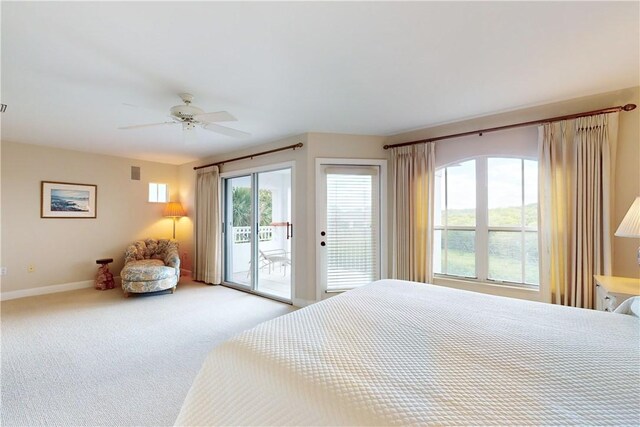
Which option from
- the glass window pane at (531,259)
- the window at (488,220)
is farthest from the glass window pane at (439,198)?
the glass window pane at (531,259)

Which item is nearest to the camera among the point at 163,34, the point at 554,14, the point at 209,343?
the point at 554,14

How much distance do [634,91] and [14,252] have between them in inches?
310

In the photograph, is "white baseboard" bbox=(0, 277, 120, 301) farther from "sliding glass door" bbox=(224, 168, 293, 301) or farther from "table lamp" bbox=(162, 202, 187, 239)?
"sliding glass door" bbox=(224, 168, 293, 301)

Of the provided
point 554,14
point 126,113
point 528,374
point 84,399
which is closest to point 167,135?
point 126,113

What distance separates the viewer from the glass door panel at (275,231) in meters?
5.63

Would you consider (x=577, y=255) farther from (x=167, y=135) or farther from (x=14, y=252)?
(x=14, y=252)

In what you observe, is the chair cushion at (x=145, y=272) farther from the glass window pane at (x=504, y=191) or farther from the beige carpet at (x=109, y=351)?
the glass window pane at (x=504, y=191)

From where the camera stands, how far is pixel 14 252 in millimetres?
4309

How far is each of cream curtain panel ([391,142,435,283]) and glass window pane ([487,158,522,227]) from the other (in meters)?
0.63

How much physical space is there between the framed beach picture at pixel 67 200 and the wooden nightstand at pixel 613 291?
6896mm

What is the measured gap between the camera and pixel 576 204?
262 cm

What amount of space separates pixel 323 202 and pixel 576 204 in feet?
Answer: 8.79

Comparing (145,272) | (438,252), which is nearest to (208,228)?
(145,272)

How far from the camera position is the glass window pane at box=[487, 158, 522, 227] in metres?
3.08
